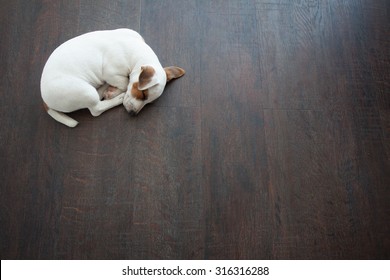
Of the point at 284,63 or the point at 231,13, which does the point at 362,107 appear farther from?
the point at 231,13

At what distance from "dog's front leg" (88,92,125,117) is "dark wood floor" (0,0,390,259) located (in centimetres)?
4

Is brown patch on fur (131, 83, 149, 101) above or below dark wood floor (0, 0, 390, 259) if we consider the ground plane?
above

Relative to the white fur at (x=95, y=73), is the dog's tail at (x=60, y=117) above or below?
below

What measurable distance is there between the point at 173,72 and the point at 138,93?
24cm

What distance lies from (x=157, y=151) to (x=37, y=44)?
0.87m

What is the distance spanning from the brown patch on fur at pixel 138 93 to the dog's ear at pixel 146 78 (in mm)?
46

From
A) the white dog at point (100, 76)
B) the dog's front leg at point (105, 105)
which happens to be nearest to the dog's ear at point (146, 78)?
the white dog at point (100, 76)

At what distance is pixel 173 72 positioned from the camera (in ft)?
5.65

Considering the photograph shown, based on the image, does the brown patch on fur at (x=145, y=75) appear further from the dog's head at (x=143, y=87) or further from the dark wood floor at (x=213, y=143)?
the dark wood floor at (x=213, y=143)

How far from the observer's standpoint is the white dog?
5.01ft

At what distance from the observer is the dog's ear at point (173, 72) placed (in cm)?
171

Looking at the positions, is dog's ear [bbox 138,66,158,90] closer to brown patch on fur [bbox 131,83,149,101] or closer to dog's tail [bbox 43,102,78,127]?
brown patch on fur [bbox 131,83,149,101]

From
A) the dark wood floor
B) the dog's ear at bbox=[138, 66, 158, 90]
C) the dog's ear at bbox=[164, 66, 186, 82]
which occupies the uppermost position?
the dog's ear at bbox=[138, 66, 158, 90]

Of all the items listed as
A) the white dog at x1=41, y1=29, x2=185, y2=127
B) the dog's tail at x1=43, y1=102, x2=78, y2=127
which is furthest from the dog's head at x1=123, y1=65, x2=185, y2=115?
the dog's tail at x1=43, y1=102, x2=78, y2=127
